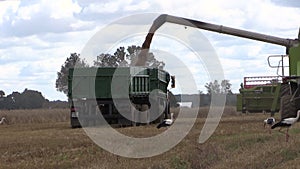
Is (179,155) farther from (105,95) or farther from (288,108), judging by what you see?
(105,95)

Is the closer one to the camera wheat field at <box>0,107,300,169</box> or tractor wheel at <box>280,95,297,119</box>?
wheat field at <box>0,107,300,169</box>

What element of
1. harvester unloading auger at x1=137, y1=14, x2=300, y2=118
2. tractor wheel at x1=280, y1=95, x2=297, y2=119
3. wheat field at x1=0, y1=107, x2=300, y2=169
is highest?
harvester unloading auger at x1=137, y1=14, x2=300, y2=118

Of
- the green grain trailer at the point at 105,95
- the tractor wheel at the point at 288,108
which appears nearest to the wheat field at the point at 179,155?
the tractor wheel at the point at 288,108

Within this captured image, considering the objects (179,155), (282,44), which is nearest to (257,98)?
(282,44)

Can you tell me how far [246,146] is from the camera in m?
19.4

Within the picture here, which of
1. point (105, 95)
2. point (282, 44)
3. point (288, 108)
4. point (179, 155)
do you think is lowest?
point (179, 155)

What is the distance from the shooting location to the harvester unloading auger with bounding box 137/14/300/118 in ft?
84.6

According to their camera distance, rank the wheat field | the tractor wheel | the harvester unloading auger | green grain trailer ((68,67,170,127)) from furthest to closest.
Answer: green grain trailer ((68,67,170,127)), the tractor wheel, the harvester unloading auger, the wheat field

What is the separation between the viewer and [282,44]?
104 feet

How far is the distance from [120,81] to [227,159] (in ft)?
58.4

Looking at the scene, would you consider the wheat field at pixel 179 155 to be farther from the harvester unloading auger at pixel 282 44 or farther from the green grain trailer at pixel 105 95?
the green grain trailer at pixel 105 95

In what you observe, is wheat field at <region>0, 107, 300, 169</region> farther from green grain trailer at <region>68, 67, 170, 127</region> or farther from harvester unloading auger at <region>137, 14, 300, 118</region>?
green grain trailer at <region>68, 67, 170, 127</region>

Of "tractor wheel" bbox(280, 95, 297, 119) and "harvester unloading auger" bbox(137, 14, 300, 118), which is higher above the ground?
"harvester unloading auger" bbox(137, 14, 300, 118)

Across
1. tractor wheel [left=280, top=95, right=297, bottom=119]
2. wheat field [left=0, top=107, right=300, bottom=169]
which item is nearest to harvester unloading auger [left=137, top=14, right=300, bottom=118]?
tractor wheel [left=280, top=95, right=297, bottom=119]
